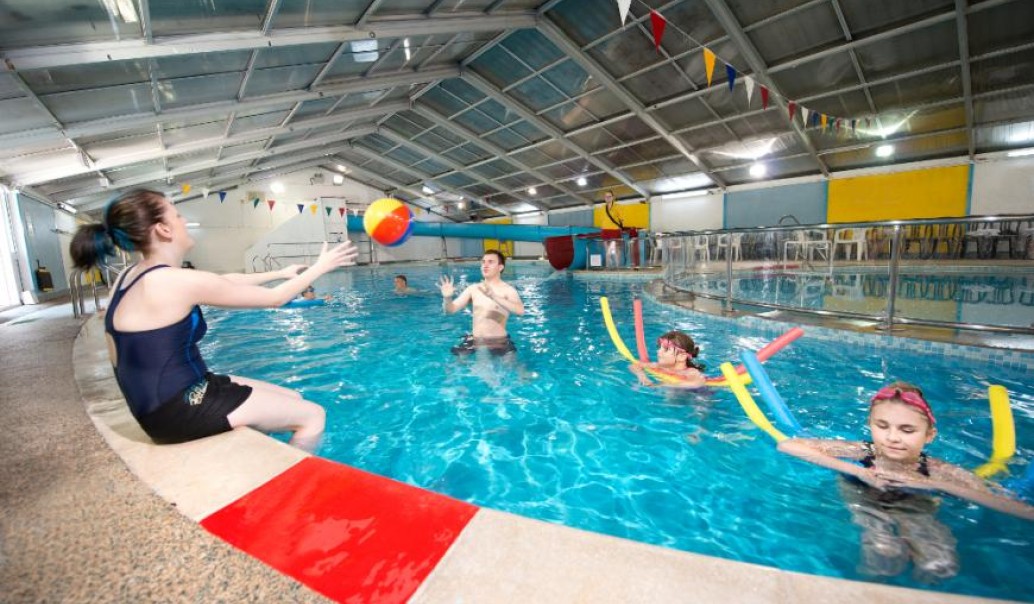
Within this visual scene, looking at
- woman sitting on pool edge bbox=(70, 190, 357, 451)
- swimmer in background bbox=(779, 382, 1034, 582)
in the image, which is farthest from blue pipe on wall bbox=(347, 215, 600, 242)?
woman sitting on pool edge bbox=(70, 190, 357, 451)

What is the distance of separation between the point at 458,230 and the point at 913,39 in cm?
1438

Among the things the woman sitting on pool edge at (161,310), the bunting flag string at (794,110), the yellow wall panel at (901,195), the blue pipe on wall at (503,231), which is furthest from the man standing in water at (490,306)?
the yellow wall panel at (901,195)

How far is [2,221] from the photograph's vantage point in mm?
10250

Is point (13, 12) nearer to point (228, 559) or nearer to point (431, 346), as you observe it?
point (431, 346)

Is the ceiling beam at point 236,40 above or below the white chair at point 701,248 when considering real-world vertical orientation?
above

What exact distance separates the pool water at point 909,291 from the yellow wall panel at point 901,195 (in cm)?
505

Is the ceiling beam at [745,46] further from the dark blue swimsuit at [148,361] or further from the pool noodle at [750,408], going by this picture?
the dark blue swimsuit at [148,361]

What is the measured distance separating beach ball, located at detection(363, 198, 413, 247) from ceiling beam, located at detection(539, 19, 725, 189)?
10.5 m

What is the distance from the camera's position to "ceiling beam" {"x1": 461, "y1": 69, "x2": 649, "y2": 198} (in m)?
15.4

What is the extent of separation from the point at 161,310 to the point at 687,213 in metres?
21.7

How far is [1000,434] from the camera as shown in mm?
2164

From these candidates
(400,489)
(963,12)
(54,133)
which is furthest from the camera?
(963,12)

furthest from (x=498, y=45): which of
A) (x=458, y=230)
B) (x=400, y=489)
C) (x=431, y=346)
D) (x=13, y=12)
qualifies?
(x=400, y=489)

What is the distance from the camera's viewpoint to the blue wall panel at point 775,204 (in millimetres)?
17219
